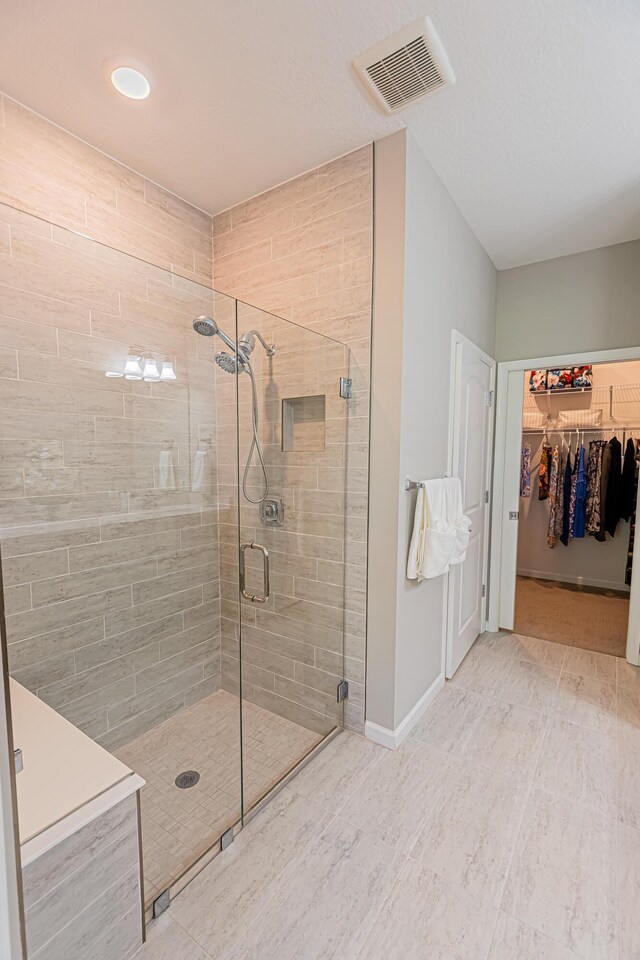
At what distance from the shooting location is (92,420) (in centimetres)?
171

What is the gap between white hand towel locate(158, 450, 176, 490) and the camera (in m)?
1.92

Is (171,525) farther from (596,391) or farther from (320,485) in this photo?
(596,391)

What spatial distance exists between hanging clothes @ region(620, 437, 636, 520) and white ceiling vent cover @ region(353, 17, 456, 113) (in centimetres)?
389

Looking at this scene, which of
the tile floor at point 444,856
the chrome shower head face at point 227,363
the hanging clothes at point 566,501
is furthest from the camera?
the hanging clothes at point 566,501

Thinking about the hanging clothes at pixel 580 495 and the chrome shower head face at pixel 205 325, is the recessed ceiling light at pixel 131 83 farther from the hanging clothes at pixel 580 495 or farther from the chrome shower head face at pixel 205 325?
the hanging clothes at pixel 580 495

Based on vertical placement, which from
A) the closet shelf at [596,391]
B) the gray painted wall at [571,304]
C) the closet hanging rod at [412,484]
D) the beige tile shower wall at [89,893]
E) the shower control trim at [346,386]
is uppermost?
the gray painted wall at [571,304]

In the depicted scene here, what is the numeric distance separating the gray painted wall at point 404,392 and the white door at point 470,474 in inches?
10.0

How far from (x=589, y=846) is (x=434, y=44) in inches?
114

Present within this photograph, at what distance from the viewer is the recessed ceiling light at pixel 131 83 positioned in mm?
1586

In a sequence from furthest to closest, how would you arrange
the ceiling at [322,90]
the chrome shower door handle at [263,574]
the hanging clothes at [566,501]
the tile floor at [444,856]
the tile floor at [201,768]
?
the hanging clothes at [566,501] < the chrome shower door handle at [263,574] < the tile floor at [201,768] < the ceiling at [322,90] < the tile floor at [444,856]

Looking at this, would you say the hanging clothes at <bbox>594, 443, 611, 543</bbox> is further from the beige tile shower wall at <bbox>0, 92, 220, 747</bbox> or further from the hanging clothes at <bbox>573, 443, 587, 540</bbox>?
the beige tile shower wall at <bbox>0, 92, 220, 747</bbox>

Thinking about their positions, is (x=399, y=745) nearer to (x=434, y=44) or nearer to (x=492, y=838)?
(x=492, y=838)

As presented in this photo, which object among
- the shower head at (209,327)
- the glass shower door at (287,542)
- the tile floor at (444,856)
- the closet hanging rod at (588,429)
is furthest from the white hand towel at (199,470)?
the closet hanging rod at (588,429)

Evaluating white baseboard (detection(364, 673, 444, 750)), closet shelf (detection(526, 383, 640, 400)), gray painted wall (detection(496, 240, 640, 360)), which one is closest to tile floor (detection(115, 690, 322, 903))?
white baseboard (detection(364, 673, 444, 750))
